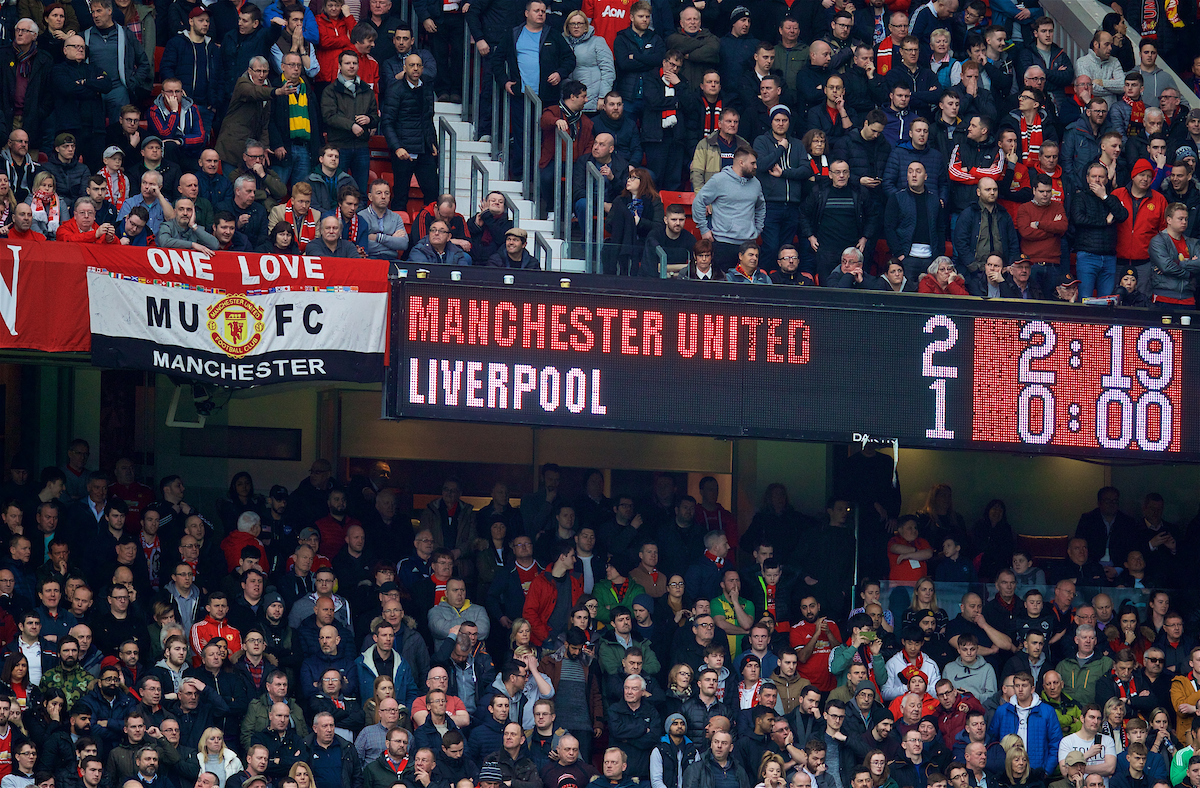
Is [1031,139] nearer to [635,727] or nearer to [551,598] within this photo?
[551,598]

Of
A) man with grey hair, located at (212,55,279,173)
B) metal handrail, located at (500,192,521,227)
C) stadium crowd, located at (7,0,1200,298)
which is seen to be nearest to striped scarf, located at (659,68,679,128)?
stadium crowd, located at (7,0,1200,298)

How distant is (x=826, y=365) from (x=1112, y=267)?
558 cm

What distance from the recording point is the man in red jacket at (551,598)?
18.5 meters

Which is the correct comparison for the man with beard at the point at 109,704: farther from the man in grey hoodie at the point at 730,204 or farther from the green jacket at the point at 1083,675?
the green jacket at the point at 1083,675

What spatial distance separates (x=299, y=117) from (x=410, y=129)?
3.74 feet

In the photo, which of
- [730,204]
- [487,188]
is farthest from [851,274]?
A: [487,188]

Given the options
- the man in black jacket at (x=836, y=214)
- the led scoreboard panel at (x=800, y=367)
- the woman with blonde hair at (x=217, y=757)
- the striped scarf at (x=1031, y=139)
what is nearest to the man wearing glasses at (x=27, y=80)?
the led scoreboard panel at (x=800, y=367)

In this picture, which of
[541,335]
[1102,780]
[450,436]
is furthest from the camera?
[450,436]

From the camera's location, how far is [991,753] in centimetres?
1772

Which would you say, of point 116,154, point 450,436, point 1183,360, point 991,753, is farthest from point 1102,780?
point 116,154

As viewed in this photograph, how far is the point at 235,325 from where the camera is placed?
16328 millimetres

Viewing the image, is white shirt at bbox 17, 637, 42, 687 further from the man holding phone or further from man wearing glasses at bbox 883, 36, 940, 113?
man wearing glasses at bbox 883, 36, 940, 113

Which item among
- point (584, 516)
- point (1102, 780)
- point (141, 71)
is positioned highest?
point (141, 71)

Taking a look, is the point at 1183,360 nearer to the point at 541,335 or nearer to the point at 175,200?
the point at 541,335
